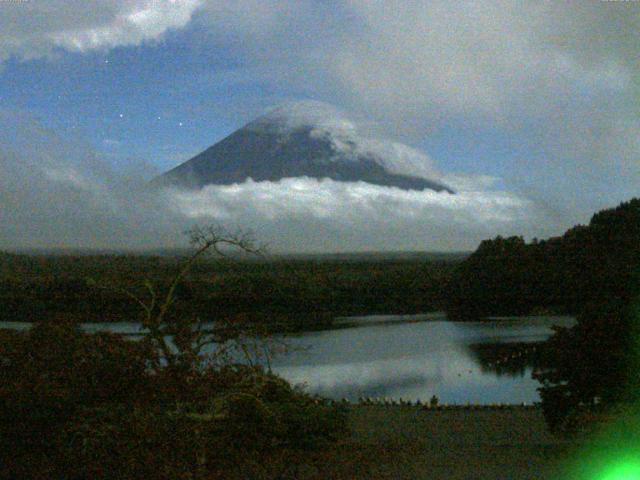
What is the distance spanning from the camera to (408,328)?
4234cm

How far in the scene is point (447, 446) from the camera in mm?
10992

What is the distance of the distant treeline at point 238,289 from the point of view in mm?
24953

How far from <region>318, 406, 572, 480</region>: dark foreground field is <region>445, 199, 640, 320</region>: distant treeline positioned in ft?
95.2

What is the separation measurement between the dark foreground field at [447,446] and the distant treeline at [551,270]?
29.0m

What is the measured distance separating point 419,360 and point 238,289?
15.1m

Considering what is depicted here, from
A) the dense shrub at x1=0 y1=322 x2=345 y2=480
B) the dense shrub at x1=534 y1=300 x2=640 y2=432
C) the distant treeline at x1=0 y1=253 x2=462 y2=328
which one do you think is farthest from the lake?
the dense shrub at x1=0 y1=322 x2=345 y2=480

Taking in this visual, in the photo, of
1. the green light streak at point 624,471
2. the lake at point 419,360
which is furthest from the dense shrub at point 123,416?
the lake at point 419,360

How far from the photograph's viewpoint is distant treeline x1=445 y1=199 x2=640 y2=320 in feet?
148

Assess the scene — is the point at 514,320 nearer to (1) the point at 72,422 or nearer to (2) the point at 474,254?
(2) the point at 474,254

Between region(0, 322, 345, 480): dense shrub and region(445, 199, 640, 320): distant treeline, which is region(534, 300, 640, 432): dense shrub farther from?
region(445, 199, 640, 320): distant treeline

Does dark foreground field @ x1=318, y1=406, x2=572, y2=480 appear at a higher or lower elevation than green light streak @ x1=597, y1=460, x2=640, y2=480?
lower

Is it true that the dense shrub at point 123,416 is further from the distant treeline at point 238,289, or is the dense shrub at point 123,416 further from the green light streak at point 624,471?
the green light streak at point 624,471

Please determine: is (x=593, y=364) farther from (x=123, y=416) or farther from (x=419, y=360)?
(x=419, y=360)

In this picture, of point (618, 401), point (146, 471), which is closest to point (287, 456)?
point (146, 471)
